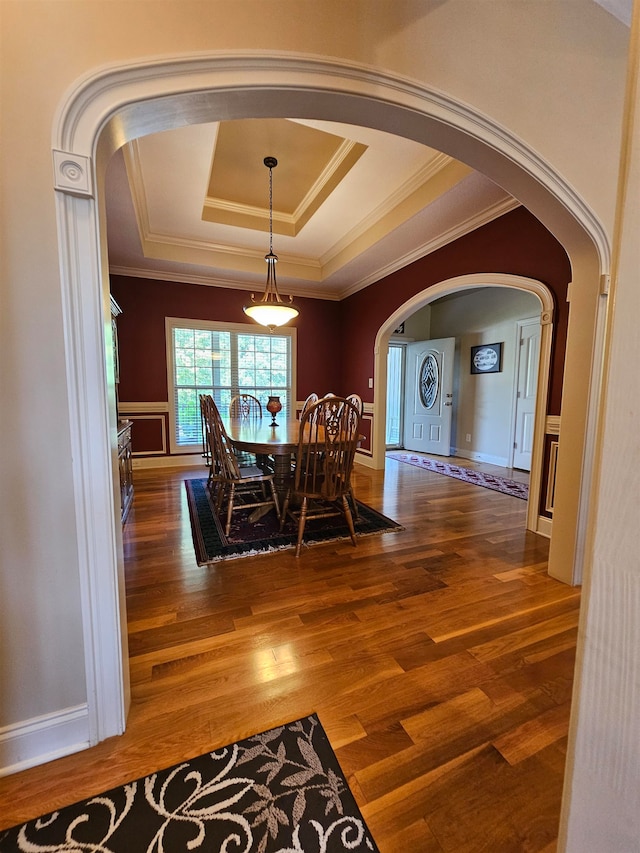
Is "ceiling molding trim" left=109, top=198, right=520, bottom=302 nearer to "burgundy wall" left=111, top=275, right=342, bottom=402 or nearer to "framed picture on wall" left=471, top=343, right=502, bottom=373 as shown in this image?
"burgundy wall" left=111, top=275, right=342, bottom=402

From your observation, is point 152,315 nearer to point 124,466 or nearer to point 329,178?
point 124,466

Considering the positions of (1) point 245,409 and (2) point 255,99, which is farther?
(1) point 245,409

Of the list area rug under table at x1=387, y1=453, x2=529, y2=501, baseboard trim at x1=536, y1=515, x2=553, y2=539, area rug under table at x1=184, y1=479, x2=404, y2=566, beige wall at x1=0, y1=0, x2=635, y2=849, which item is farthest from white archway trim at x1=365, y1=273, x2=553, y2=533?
beige wall at x1=0, y1=0, x2=635, y2=849

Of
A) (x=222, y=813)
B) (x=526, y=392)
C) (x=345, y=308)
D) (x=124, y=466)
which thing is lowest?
(x=222, y=813)

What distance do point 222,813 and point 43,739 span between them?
61 centimetres

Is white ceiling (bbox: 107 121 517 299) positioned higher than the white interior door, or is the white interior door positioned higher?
white ceiling (bbox: 107 121 517 299)

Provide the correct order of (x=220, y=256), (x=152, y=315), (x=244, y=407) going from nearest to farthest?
(x=220, y=256) < (x=152, y=315) < (x=244, y=407)

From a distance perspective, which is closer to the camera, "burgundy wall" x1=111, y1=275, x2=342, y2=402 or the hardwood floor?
the hardwood floor

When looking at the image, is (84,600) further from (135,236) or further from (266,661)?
(135,236)

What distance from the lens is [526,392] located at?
496cm

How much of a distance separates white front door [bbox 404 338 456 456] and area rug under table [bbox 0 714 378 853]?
5.35 metres

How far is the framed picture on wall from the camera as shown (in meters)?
5.36

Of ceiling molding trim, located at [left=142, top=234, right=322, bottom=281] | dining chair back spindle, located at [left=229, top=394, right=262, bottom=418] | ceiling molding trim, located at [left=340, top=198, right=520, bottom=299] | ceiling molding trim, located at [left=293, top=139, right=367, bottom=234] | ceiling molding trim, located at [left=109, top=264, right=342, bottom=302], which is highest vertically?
ceiling molding trim, located at [left=293, top=139, right=367, bottom=234]

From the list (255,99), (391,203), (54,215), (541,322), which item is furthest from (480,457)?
(54,215)
